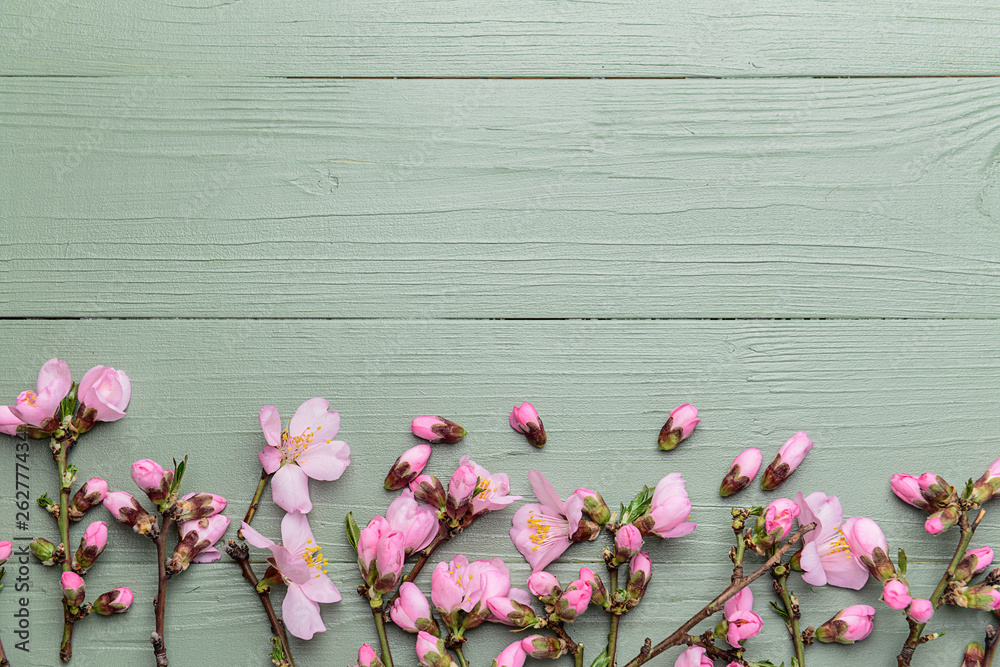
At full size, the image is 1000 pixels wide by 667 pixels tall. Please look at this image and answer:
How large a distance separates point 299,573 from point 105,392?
1.00 ft

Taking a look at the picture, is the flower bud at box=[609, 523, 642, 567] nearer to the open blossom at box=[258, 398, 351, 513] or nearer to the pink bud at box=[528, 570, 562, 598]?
the pink bud at box=[528, 570, 562, 598]

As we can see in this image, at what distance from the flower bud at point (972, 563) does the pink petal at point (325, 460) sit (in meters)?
0.69

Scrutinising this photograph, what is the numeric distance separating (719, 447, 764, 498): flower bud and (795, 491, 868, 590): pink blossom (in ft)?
0.18

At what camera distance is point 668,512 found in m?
0.75

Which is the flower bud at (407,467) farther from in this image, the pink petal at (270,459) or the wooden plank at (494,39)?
the wooden plank at (494,39)

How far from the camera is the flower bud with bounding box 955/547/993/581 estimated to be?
2.48ft

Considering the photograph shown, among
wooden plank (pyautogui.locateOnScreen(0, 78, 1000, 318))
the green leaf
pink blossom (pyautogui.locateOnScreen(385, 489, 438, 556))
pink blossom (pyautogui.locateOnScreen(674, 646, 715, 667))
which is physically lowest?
pink blossom (pyautogui.locateOnScreen(674, 646, 715, 667))

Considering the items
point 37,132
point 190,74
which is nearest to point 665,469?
point 190,74

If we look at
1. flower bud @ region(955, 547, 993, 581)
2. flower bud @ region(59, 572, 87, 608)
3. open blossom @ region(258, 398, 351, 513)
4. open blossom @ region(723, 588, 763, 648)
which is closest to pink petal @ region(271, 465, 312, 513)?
open blossom @ region(258, 398, 351, 513)

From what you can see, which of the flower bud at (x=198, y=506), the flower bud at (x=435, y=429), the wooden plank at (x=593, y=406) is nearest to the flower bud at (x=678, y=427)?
the wooden plank at (x=593, y=406)

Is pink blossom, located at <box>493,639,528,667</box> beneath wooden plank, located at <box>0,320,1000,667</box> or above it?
beneath

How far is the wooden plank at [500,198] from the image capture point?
0.82 m

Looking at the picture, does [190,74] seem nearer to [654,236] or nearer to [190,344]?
[190,344]

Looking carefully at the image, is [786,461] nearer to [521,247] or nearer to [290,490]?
[521,247]
